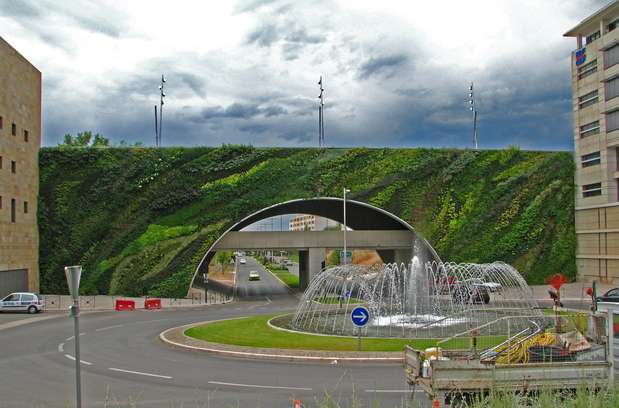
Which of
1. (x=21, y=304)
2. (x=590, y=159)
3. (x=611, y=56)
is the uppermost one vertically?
(x=611, y=56)

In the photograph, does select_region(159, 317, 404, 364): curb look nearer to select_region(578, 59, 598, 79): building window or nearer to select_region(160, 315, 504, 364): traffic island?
select_region(160, 315, 504, 364): traffic island

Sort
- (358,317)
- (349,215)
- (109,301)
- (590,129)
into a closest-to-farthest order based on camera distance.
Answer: (358,317)
(109,301)
(590,129)
(349,215)

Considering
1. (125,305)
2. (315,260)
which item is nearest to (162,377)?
(125,305)

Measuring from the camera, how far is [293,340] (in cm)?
2134

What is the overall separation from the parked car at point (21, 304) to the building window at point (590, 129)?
46.3 m

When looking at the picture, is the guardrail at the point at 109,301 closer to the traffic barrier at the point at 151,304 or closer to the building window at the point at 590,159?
the traffic barrier at the point at 151,304

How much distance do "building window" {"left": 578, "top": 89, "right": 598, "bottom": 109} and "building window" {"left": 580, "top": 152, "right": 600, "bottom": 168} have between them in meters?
4.52

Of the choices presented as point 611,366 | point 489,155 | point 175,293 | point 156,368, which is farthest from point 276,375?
point 489,155

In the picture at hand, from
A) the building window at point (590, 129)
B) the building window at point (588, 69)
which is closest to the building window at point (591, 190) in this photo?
the building window at point (590, 129)

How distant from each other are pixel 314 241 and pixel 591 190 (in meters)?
25.2

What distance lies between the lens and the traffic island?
18078 millimetres

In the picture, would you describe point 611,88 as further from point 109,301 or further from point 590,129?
point 109,301

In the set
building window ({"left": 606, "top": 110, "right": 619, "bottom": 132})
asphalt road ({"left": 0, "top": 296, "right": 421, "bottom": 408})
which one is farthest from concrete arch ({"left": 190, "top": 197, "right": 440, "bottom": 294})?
asphalt road ({"left": 0, "top": 296, "right": 421, "bottom": 408})

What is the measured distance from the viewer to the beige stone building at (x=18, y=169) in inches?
1673
